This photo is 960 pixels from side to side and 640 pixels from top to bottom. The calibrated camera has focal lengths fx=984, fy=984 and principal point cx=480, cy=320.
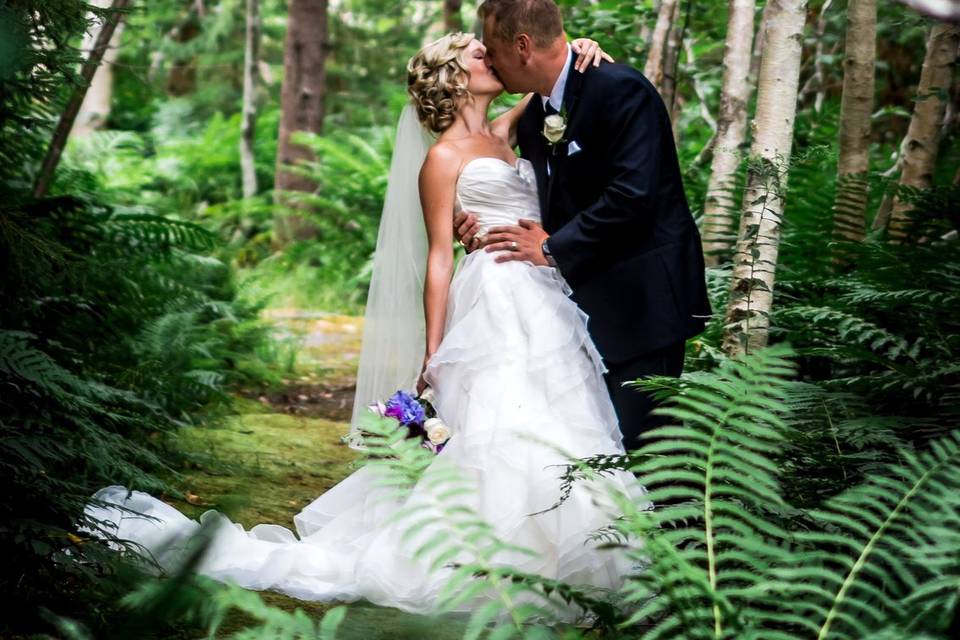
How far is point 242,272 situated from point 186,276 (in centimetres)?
428

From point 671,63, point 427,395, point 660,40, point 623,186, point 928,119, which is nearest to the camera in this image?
point 623,186

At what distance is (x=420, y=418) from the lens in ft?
13.2

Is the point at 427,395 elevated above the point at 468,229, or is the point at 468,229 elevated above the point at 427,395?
the point at 468,229

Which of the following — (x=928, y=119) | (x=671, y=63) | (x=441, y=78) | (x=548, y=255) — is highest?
(x=671, y=63)

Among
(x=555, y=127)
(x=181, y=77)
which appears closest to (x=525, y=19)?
(x=555, y=127)

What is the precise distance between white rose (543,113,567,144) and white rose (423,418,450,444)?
1.25 meters

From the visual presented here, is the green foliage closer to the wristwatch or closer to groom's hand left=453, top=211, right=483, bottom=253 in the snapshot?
groom's hand left=453, top=211, right=483, bottom=253

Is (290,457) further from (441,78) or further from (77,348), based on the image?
(441,78)

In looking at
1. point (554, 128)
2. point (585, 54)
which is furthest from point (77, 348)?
point (585, 54)

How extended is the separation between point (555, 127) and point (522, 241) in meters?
0.48

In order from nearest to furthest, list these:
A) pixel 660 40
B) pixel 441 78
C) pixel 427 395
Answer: pixel 427 395 → pixel 441 78 → pixel 660 40

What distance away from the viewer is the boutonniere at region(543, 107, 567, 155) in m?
4.01

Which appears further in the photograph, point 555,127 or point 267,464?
point 267,464

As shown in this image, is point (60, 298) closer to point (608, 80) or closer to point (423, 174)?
point (423, 174)
